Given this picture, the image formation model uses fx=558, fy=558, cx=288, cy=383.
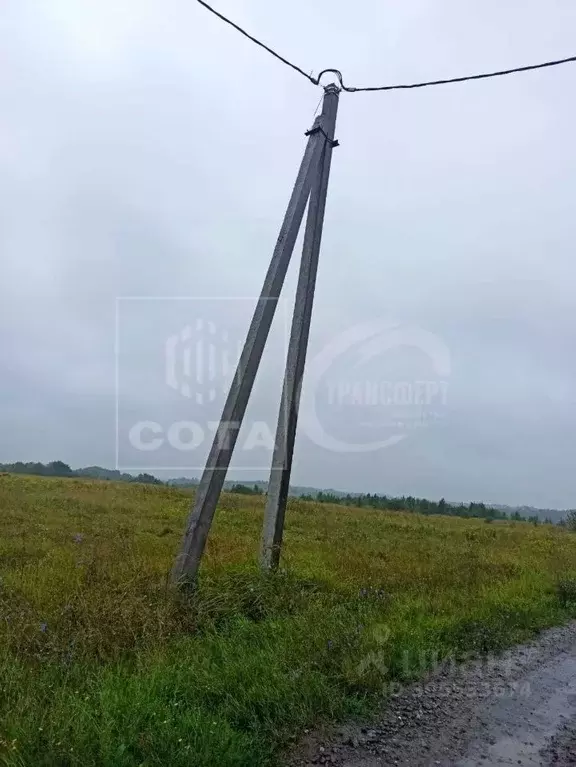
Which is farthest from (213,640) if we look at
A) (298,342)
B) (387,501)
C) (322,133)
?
(387,501)

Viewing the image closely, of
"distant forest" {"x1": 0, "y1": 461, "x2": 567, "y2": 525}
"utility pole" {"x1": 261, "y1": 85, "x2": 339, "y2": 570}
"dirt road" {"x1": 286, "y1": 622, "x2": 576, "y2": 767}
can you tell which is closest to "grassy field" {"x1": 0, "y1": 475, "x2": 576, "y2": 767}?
"dirt road" {"x1": 286, "y1": 622, "x2": 576, "y2": 767}

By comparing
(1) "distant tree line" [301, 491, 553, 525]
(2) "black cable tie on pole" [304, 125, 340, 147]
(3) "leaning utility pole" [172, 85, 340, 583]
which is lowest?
(1) "distant tree line" [301, 491, 553, 525]

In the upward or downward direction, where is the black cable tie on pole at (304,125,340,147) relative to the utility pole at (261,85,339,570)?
upward

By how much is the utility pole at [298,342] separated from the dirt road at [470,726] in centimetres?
260

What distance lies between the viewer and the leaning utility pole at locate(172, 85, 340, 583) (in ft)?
17.1

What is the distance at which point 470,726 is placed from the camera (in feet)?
10.9

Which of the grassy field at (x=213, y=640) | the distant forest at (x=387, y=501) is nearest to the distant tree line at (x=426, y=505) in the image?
the distant forest at (x=387, y=501)

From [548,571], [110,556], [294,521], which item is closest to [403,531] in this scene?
[294,521]

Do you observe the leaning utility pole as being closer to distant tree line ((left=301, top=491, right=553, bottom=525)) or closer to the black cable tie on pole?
the black cable tie on pole

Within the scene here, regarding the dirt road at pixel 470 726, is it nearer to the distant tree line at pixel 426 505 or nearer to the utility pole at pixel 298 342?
the utility pole at pixel 298 342

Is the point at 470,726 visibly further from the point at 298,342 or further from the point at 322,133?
the point at 322,133

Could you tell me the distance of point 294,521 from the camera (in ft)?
54.1

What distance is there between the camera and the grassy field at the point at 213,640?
2709 millimetres

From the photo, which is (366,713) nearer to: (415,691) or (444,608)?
(415,691)
